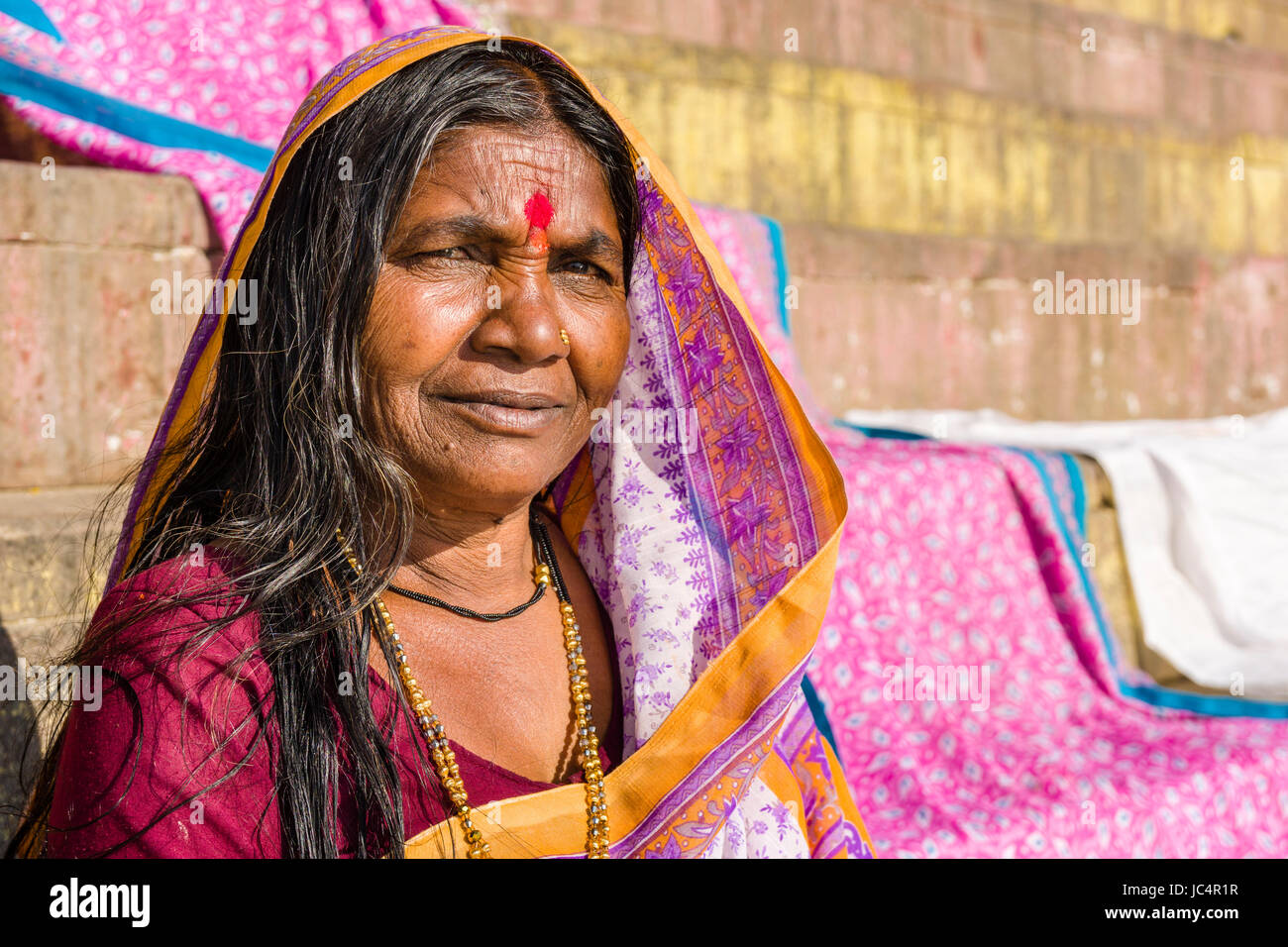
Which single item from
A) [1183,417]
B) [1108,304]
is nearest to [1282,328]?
[1183,417]

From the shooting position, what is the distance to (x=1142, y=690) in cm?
348

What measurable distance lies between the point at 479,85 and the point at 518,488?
487 mm

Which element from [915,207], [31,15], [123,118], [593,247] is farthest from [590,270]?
[915,207]

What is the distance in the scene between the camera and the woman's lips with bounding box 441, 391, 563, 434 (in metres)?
1.45

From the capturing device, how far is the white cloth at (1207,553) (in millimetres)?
3631

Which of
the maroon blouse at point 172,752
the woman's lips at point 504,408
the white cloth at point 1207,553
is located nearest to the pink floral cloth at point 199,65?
the woman's lips at point 504,408

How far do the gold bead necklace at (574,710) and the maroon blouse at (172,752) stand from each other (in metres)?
0.08

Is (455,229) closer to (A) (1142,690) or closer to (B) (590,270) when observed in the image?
(B) (590,270)

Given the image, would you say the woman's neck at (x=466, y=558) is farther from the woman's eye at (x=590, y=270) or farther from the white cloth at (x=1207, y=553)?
the white cloth at (x=1207, y=553)

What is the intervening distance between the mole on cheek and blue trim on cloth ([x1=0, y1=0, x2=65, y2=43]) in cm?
→ 196

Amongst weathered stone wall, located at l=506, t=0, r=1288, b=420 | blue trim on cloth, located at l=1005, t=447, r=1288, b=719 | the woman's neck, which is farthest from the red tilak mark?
weathered stone wall, located at l=506, t=0, r=1288, b=420

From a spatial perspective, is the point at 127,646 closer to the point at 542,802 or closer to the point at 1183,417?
the point at 542,802

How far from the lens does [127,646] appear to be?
4.23 ft

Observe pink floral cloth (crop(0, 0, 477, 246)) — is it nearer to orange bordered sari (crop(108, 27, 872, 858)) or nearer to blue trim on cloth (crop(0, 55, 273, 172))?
blue trim on cloth (crop(0, 55, 273, 172))
